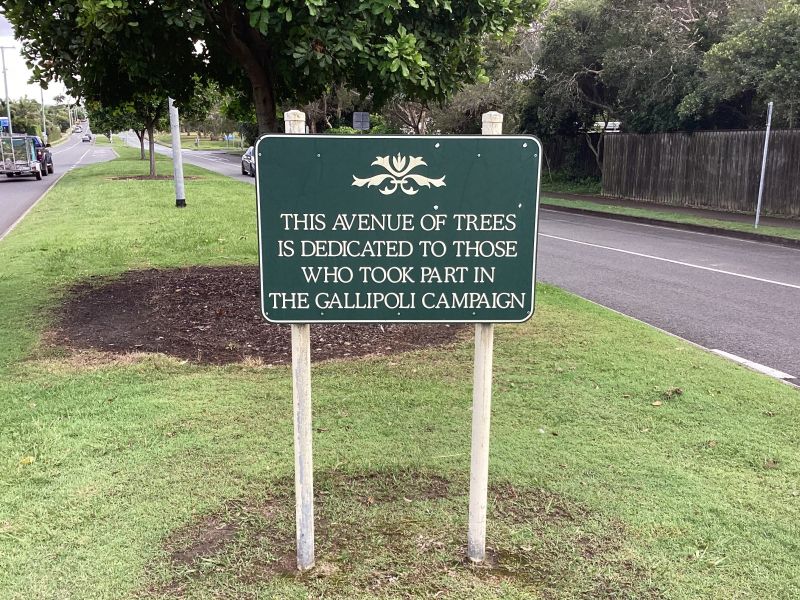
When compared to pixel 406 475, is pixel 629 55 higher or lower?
higher

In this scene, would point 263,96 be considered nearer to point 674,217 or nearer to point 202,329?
point 202,329

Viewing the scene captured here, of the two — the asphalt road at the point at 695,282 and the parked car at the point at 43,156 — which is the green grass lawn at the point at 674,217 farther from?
the parked car at the point at 43,156

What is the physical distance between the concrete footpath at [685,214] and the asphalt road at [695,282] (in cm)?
45

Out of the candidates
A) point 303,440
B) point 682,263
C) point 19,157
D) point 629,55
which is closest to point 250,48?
point 303,440

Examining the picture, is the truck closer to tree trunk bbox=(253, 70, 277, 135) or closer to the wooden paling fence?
the wooden paling fence

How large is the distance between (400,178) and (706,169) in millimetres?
19240

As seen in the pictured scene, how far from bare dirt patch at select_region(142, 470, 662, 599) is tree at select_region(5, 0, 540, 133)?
300 cm

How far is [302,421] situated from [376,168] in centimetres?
109

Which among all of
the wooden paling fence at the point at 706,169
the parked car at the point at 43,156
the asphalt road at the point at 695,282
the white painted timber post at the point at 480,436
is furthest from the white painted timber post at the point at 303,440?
the parked car at the point at 43,156

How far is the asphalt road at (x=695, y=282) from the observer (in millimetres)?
7031

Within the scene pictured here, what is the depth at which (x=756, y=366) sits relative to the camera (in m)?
6.06

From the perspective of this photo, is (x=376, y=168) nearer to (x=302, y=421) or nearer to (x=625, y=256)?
(x=302, y=421)

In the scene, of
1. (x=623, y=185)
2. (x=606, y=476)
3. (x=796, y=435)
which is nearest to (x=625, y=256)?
(x=796, y=435)

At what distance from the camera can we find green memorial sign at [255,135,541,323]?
2848 millimetres
